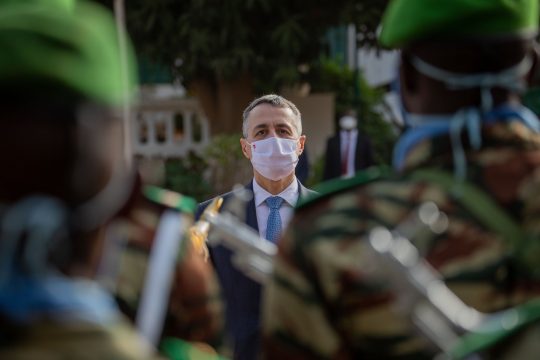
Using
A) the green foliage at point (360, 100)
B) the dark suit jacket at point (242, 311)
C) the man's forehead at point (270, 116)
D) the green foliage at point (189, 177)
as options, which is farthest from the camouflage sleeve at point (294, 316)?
the green foliage at point (360, 100)

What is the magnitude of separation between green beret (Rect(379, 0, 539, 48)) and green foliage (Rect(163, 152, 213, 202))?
15697 mm

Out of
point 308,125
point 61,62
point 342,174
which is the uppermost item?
point 61,62

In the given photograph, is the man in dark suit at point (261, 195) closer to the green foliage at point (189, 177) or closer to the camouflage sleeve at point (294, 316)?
the camouflage sleeve at point (294, 316)

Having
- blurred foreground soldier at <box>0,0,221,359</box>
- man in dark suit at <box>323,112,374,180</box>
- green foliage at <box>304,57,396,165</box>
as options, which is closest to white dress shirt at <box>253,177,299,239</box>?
blurred foreground soldier at <box>0,0,221,359</box>

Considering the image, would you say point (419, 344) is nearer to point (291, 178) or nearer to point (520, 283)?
point (520, 283)

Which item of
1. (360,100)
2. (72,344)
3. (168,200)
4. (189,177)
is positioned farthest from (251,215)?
(360,100)

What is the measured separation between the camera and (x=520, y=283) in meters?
2.30

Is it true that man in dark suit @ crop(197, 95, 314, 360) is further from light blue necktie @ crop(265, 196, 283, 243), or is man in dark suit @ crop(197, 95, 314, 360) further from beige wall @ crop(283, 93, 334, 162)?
beige wall @ crop(283, 93, 334, 162)

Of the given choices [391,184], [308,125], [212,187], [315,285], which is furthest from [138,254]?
[308,125]

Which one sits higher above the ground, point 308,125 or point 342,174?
point 342,174

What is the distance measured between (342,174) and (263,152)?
35.4 ft

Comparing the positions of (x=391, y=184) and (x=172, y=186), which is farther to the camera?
(x=172, y=186)

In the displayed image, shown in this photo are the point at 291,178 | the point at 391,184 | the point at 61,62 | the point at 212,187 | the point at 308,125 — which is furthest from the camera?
the point at 308,125

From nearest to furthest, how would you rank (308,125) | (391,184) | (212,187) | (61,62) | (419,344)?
(61,62), (419,344), (391,184), (212,187), (308,125)
